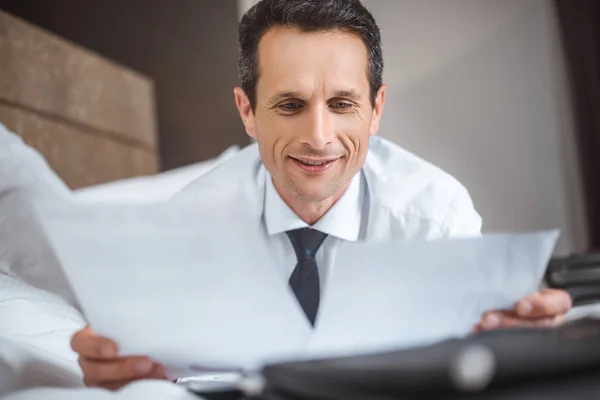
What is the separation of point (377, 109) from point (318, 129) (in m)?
0.15

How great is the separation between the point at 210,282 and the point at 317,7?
37 centimetres

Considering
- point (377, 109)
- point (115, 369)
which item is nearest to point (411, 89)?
point (377, 109)

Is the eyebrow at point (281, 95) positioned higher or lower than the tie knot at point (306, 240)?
higher

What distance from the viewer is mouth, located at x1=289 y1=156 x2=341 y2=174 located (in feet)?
2.23

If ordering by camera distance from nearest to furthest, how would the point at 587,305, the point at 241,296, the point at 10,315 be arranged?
the point at 241,296 < the point at 10,315 < the point at 587,305

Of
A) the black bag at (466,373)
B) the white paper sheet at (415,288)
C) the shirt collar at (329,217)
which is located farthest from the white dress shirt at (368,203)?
the black bag at (466,373)

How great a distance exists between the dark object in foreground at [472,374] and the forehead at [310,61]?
37 cm

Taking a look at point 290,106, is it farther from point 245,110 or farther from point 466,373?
point 466,373

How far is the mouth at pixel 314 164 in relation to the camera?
2.23 ft

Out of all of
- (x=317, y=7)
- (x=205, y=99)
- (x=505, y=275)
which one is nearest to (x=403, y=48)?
(x=317, y=7)

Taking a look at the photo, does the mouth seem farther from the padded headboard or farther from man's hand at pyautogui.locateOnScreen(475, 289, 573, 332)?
the padded headboard

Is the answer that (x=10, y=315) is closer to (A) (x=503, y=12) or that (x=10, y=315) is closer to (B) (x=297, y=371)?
(B) (x=297, y=371)

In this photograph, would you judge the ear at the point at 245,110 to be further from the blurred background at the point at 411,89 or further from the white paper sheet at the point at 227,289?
the white paper sheet at the point at 227,289

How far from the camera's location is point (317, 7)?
2.27 feet
